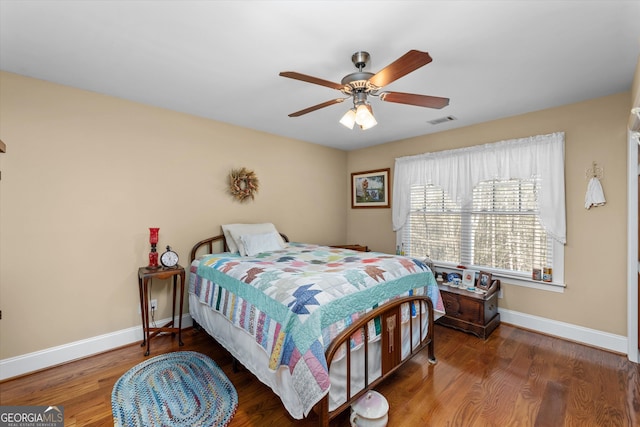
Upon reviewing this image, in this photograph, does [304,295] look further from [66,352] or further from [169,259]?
[66,352]

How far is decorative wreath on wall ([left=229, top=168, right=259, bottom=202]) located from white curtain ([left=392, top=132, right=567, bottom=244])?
215cm

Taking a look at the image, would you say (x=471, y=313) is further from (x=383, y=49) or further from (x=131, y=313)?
(x=131, y=313)

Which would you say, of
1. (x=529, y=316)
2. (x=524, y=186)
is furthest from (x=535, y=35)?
(x=529, y=316)

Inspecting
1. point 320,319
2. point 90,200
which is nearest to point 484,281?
point 320,319

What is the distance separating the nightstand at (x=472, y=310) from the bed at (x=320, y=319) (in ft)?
2.27

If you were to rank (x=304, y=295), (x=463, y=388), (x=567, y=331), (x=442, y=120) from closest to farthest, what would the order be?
(x=304, y=295) < (x=463, y=388) < (x=567, y=331) < (x=442, y=120)

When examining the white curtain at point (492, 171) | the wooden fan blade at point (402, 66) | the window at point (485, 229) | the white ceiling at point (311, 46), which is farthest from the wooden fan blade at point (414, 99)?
the window at point (485, 229)

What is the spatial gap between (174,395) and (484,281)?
3249mm

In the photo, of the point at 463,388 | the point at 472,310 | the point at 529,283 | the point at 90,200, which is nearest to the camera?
the point at 463,388

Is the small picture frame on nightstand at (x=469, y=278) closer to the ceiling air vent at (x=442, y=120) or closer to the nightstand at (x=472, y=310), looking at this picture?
the nightstand at (x=472, y=310)

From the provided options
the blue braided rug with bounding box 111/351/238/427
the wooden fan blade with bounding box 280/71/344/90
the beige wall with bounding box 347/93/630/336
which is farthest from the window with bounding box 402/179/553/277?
the blue braided rug with bounding box 111/351/238/427

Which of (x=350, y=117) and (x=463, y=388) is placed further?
(x=463, y=388)

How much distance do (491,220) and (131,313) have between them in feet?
13.9

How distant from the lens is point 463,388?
2.15 meters
